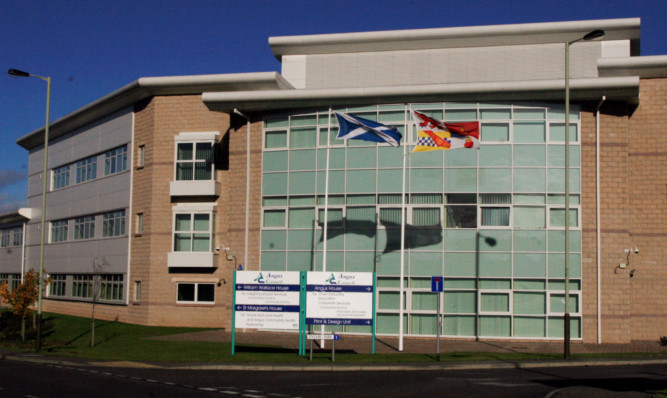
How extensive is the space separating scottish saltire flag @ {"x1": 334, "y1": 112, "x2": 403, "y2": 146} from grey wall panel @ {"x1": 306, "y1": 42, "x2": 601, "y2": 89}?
28.1ft

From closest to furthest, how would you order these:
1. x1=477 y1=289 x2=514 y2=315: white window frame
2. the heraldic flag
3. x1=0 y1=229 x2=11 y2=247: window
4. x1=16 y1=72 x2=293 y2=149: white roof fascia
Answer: the heraldic flag
x1=477 y1=289 x2=514 y2=315: white window frame
x1=16 y1=72 x2=293 y2=149: white roof fascia
x1=0 y1=229 x2=11 y2=247: window

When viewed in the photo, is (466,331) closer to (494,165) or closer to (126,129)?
(494,165)

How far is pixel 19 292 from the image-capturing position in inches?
1222

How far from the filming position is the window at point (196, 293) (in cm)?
3666

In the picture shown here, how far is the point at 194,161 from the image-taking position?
36594 mm

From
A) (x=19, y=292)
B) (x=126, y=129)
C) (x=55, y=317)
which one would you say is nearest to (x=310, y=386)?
(x=19, y=292)

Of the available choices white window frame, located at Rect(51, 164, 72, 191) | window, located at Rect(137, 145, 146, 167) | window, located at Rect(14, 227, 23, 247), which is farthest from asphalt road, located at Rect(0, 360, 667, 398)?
window, located at Rect(14, 227, 23, 247)

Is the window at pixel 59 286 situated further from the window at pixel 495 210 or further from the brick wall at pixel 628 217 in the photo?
the brick wall at pixel 628 217

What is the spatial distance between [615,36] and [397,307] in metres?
15.9

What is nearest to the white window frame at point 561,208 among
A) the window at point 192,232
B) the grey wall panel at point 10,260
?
the window at point 192,232

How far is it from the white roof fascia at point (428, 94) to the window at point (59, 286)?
22363 mm

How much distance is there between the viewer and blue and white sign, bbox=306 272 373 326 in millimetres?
23078

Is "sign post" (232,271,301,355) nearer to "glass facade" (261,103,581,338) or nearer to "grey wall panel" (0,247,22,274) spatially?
"glass facade" (261,103,581,338)

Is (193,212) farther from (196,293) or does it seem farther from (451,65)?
(451,65)
